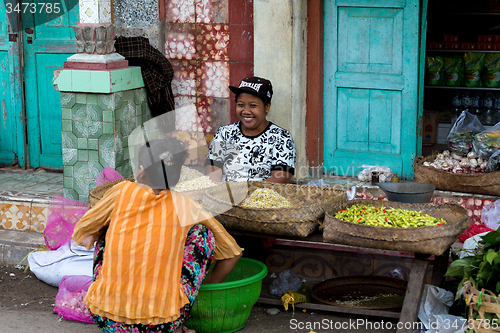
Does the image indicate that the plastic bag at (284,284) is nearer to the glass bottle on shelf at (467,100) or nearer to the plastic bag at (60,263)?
the plastic bag at (60,263)

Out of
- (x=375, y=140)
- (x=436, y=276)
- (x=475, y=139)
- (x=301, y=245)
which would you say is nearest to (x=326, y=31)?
(x=375, y=140)

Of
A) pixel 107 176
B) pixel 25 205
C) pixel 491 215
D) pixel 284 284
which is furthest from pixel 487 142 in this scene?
pixel 25 205

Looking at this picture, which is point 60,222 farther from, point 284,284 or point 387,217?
point 387,217

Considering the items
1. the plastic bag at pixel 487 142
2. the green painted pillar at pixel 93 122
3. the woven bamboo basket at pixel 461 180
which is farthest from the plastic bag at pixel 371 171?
the green painted pillar at pixel 93 122

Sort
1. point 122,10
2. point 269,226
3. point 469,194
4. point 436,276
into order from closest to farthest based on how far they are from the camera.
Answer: point 269,226, point 436,276, point 469,194, point 122,10

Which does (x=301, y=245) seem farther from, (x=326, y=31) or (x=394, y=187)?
(x=326, y=31)

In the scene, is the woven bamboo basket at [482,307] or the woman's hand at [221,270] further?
the woman's hand at [221,270]

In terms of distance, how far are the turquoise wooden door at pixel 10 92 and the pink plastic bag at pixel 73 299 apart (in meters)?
2.33

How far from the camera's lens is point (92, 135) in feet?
14.8

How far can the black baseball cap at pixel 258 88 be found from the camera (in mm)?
4059

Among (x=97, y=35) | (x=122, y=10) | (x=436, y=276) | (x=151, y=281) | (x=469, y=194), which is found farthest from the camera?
(x=122, y=10)

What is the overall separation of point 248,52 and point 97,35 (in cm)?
121

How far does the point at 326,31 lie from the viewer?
15.0ft

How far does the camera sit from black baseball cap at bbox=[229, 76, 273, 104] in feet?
13.3
